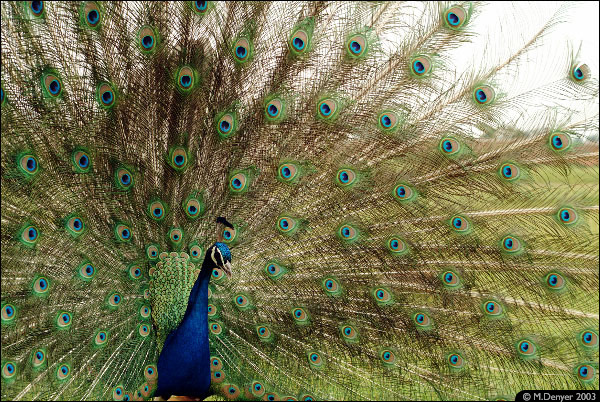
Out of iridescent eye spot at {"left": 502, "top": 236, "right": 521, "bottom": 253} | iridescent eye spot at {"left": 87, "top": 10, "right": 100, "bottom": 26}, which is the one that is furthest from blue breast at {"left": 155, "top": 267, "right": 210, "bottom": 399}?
iridescent eye spot at {"left": 502, "top": 236, "right": 521, "bottom": 253}

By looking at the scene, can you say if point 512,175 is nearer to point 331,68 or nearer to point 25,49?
point 331,68

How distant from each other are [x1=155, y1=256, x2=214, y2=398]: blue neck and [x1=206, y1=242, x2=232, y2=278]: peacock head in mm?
105

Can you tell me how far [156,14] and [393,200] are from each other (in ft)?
4.86

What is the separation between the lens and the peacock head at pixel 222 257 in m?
2.67

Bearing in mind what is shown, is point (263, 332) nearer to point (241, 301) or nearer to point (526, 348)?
point (241, 301)

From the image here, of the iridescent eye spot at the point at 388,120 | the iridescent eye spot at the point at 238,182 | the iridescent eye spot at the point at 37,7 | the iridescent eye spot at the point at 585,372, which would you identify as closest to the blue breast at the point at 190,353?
the iridescent eye spot at the point at 238,182

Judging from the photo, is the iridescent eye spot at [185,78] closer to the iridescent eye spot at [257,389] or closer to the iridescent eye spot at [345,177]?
the iridescent eye spot at [345,177]

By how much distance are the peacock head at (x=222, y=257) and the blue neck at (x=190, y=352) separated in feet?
0.35

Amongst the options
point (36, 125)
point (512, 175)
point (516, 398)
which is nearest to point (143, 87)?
point (36, 125)

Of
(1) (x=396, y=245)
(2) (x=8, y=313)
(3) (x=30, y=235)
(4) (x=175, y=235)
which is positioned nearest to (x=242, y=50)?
(4) (x=175, y=235)

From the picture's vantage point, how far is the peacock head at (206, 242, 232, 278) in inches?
105

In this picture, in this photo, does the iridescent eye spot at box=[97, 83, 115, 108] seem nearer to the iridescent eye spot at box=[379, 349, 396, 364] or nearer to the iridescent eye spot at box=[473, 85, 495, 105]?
the iridescent eye spot at box=[473, 85, 495, 105]

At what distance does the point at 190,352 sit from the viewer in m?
2.94

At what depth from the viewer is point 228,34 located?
285 cm
